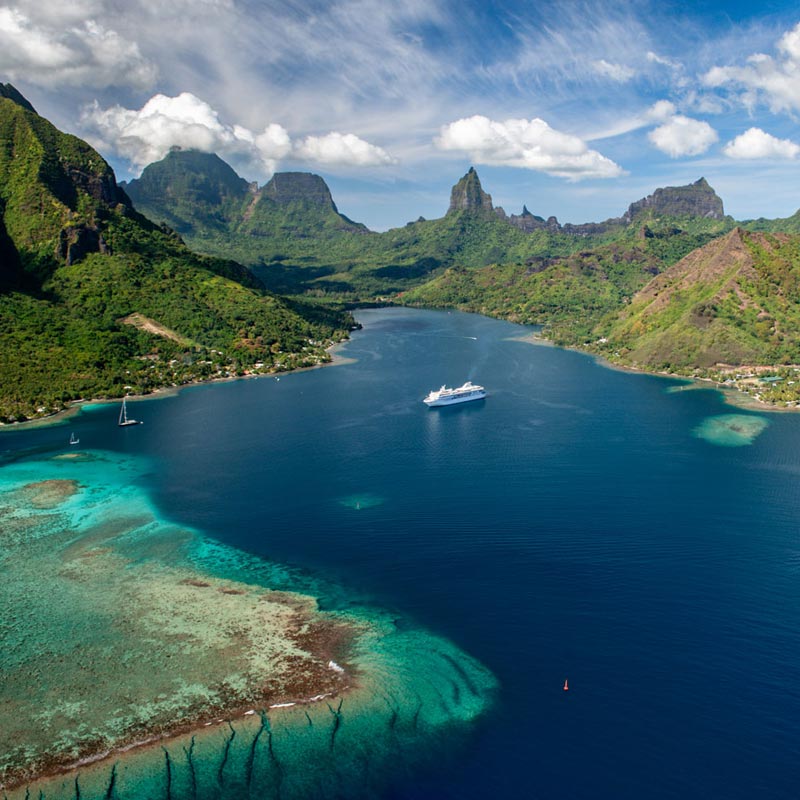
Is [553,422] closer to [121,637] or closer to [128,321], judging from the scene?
[121,637]

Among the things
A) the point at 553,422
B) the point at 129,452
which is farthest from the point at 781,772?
the point at 129,452

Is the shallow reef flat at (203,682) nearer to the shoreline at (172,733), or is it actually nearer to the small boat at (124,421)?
the shoreline at (172,733)

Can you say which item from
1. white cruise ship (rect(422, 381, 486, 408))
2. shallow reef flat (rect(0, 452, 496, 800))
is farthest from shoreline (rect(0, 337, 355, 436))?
shallow reef flat (rect(0, 452, 496, 800))

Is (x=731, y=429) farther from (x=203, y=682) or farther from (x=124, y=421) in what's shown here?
(x=124, y=421)

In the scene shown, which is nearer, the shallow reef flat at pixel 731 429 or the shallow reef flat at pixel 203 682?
the shallow reef flat at pixel 203 682

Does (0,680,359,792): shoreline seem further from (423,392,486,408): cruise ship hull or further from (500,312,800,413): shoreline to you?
(500,312,800,413): shoreline

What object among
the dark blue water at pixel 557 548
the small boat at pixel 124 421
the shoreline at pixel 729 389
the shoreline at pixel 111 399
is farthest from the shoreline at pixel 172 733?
the shoreline at pixel 729 389

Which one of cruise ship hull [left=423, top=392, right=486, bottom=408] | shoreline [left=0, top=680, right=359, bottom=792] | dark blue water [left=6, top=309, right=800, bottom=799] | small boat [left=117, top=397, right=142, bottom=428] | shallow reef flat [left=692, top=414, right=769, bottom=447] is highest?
cruise ship hull [left=423, top=392, right=486, bottom=408]
